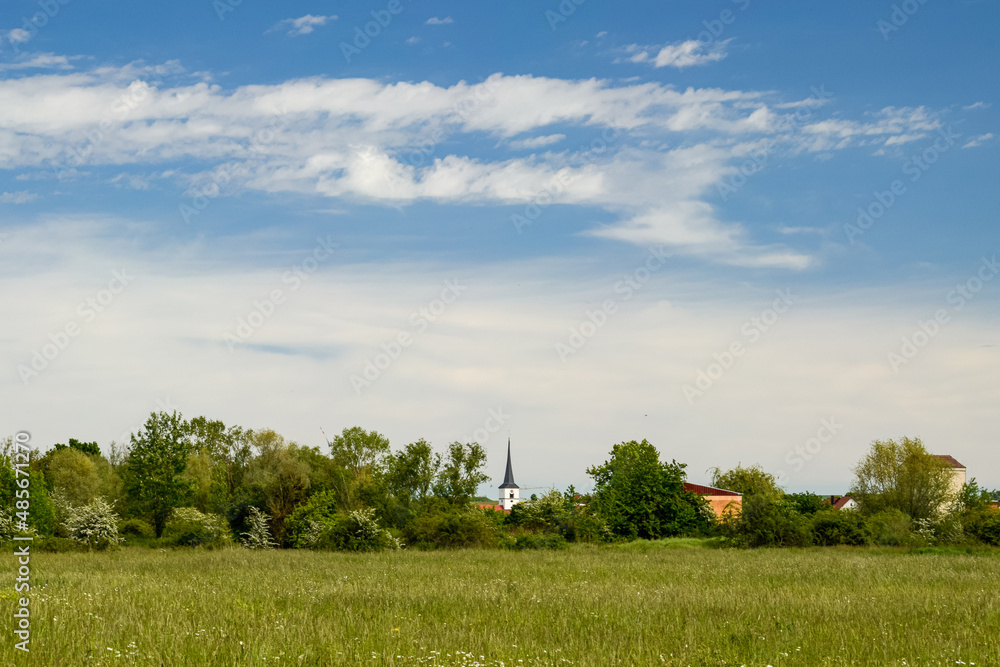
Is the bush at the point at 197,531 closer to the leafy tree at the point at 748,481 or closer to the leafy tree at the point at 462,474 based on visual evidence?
the leafy tree at the point at 462,474

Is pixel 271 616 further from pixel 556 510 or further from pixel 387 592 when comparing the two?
pixel 556 510

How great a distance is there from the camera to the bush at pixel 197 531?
3938 cm

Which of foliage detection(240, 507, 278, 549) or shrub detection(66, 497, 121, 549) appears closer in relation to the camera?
shrub detection(66, 497, 121, 549)

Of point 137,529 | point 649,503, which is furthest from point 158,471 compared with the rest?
point 649,503

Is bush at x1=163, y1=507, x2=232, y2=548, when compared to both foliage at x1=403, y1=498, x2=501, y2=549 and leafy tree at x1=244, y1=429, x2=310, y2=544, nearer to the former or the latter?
leafy tree at x1=244, y1=429, x2=310, y2=544

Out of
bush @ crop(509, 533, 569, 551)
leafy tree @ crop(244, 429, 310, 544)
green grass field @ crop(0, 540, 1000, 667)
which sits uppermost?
leafy tree @ crop(244, 429, 310, 544)

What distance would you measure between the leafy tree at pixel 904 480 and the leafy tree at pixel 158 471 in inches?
1738

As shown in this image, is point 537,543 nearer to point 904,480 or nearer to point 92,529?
point 92,529

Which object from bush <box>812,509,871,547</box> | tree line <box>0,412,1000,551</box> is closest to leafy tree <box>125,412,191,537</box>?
tree line <box>0,412,1000,551</box>

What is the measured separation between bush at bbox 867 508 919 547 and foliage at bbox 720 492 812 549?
3.10m

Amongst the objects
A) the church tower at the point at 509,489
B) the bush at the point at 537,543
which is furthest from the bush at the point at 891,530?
the church tower at the point at 509,489

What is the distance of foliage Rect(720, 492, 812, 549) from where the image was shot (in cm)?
3944

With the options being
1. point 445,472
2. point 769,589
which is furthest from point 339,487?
point 769,589

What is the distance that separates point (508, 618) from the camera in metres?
12.4
